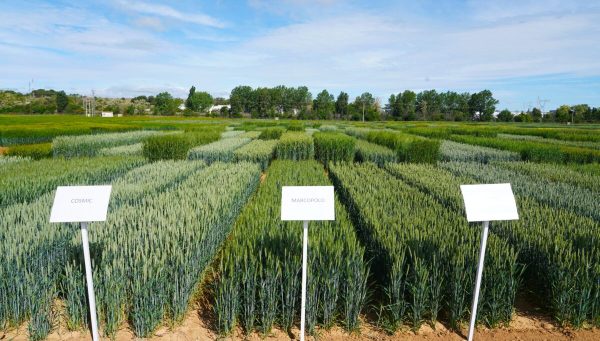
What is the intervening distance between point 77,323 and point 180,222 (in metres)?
1.51

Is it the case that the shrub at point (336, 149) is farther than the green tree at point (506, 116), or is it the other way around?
the green tree at point (506, 116)

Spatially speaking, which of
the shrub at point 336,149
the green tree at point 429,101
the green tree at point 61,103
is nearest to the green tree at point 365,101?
the green tree at point 429,101

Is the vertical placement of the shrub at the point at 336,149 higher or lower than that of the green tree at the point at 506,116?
lower

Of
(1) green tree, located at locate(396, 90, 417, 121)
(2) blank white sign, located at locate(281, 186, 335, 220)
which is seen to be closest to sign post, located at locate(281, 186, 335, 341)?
(2) blank white sign, located at locate(281, 186, 335, 220)

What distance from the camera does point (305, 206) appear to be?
343cm

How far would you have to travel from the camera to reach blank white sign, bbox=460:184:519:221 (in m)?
3.39

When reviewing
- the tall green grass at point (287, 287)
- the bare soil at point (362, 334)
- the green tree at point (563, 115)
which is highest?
the green tree at point (563, 115)

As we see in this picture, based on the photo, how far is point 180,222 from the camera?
4602 millimetres

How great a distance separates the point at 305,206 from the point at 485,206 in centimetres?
172

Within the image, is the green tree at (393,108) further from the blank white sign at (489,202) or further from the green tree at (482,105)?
the blank white sign at (489,202)

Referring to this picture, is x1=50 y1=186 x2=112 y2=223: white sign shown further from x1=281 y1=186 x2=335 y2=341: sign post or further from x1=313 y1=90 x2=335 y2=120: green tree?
x1=313 y1=90 x2=335 y2=120: green tree

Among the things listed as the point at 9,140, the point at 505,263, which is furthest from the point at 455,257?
the point at 9,140

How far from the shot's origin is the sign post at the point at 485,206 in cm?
339

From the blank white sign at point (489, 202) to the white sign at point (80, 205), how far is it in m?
3.38
